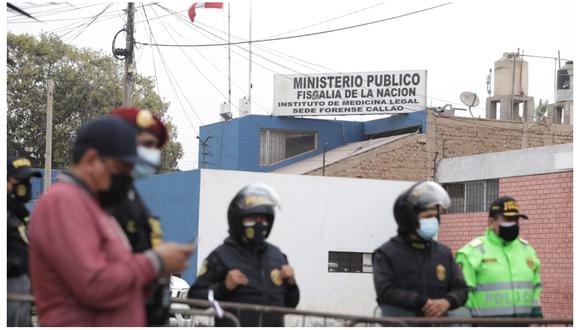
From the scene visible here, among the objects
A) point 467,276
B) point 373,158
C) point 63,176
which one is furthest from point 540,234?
point 63,176

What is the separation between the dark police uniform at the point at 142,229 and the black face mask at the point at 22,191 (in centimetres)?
292

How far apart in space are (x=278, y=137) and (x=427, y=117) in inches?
242

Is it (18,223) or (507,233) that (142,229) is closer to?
(18,223)

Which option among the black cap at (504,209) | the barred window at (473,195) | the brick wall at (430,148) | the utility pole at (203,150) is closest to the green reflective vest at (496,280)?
the black cap at (504,209)

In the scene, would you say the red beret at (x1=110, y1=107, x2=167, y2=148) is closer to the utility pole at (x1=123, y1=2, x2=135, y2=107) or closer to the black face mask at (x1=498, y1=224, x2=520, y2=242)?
the black face mask at (x1=498, y1=224, x2=520, y2=242)

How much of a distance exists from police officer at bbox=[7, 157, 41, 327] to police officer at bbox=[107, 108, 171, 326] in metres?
2.43

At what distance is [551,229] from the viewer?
21.7m

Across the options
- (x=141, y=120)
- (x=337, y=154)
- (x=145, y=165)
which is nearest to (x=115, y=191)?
(x=145, y=165)

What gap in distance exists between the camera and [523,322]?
6.62 m

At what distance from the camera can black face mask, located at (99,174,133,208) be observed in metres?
3.75

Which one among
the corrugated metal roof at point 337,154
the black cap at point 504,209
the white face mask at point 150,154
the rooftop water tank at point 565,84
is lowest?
the black cap at point 504,209

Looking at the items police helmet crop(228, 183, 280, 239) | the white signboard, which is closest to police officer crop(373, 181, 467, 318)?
police helmet crop(228, 183, 280, 239)

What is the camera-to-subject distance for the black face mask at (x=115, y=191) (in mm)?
3752

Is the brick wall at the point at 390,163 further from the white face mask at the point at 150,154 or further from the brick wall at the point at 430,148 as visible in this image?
the white face mask at the point at 150,154
